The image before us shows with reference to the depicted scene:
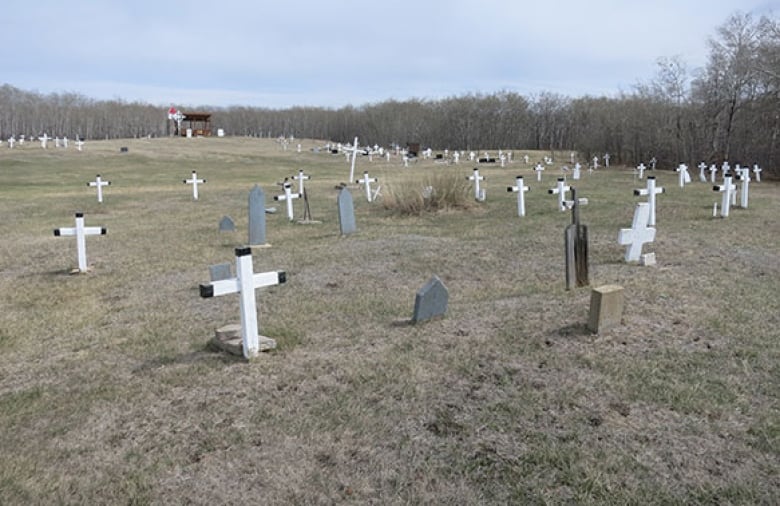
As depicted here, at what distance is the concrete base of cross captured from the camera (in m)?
5.14

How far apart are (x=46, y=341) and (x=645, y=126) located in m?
45.0

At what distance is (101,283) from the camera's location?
856cm

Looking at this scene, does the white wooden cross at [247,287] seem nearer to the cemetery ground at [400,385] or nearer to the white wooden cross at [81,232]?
the cemetery ground at [400,385]

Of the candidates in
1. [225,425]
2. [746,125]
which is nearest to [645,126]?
[746,125]

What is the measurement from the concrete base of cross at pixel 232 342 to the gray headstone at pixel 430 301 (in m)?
1.42

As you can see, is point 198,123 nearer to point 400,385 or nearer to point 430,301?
point 430,301

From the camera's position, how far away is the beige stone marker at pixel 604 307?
16.7ft

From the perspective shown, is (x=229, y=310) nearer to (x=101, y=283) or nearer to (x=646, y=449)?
(x=101, y=283)

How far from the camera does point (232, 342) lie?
5.22 meters

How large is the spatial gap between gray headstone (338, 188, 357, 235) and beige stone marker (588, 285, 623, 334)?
24.6 ft

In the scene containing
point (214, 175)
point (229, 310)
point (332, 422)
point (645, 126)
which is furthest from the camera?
point (645, 126)

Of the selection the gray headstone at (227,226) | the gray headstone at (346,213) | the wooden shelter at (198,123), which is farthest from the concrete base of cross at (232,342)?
the wooden shelter at (198,123)

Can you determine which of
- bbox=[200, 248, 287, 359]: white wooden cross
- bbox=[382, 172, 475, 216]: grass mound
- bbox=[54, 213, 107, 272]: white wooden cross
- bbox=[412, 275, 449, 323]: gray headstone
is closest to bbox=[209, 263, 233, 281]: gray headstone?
bbox=[200, 248, 287, 359]: white wooden cross

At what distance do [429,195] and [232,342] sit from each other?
1073cm
